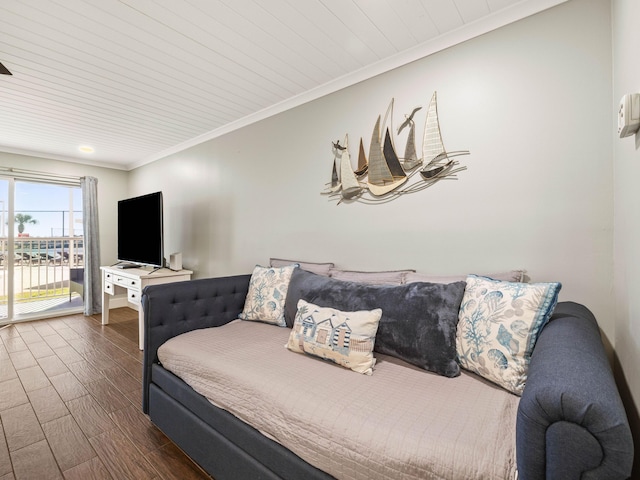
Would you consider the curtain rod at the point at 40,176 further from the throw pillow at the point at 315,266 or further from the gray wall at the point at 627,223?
the gray wall at the point at 627,223

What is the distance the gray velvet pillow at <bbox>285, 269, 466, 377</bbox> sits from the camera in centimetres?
133

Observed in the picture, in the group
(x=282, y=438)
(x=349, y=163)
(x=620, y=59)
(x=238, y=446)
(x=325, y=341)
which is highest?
(x=620, y=59)

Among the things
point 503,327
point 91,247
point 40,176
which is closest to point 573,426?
point 503,327

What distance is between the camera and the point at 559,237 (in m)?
1.46

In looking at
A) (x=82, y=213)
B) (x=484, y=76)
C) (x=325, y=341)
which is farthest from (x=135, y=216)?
(x=484, y=76)

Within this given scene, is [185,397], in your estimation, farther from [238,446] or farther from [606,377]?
[606,377]

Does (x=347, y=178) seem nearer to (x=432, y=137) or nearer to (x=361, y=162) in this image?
(x=361, y=162)

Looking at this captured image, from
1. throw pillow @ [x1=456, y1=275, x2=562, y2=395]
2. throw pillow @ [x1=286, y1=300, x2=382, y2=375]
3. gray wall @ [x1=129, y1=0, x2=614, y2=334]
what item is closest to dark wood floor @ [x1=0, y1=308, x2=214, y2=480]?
throw pillow @ [x1=286, y1=300, x2=382, y2=375]

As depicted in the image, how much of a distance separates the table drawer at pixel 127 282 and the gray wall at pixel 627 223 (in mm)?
3655

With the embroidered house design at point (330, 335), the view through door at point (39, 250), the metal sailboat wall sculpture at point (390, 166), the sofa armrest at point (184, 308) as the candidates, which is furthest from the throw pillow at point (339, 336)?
the view through door at point (39, 250)

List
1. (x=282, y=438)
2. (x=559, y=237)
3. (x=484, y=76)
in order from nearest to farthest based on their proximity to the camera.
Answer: (x=282, y=438) → (x=559, y=237) → (x=484, y=76)

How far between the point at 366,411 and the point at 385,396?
A: 0.14 m

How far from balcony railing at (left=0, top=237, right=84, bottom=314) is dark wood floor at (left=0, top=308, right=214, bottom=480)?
1.41 m

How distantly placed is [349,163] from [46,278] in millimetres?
5343
